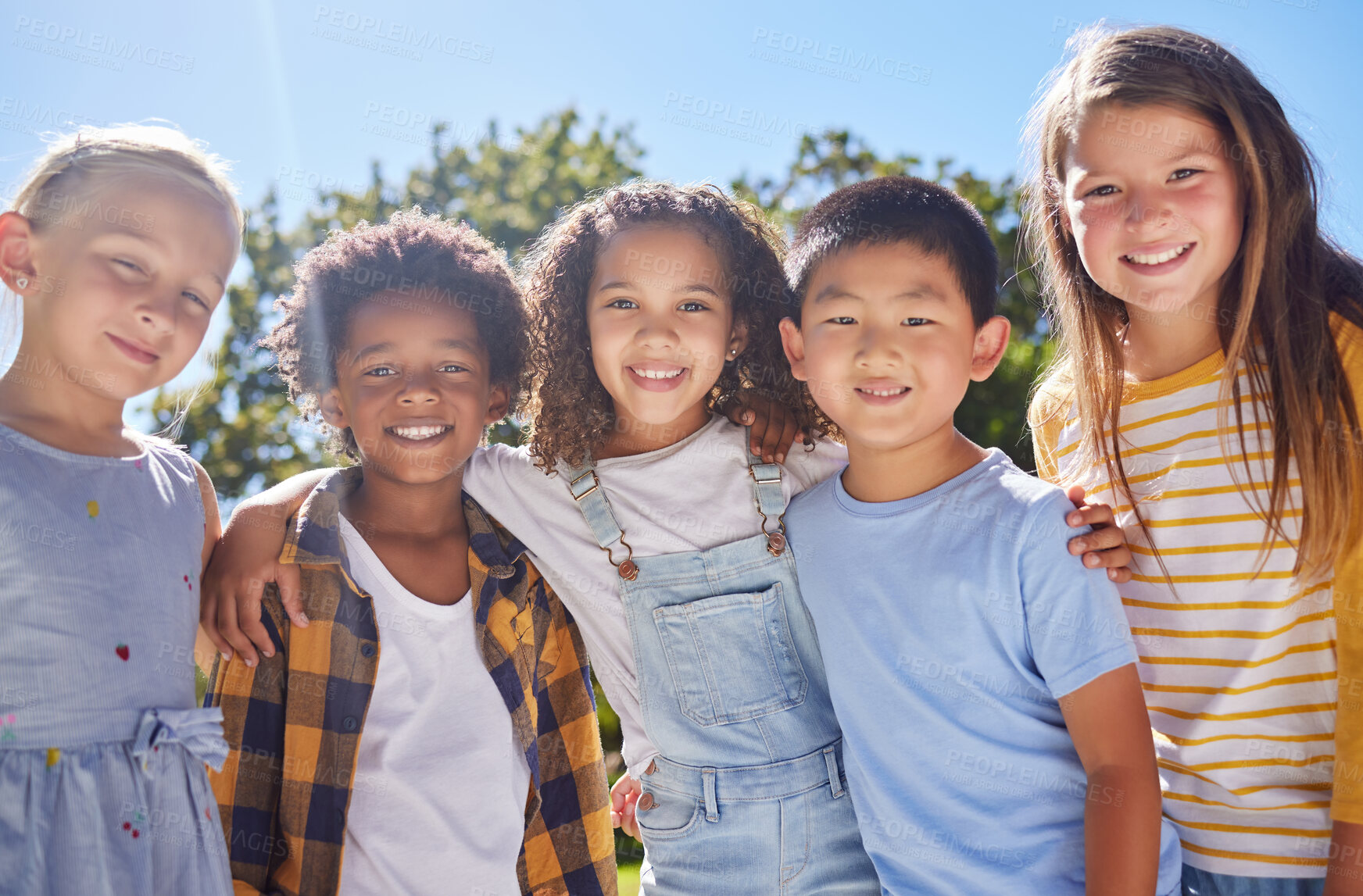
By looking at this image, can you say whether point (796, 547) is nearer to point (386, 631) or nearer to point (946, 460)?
point (946, 460)

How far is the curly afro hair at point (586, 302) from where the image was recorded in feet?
8.55

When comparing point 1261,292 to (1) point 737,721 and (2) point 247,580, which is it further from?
(2) point 247,580

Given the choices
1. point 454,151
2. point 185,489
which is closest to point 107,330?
point 185,489

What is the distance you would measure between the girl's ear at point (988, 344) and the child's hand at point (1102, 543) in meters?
0.43

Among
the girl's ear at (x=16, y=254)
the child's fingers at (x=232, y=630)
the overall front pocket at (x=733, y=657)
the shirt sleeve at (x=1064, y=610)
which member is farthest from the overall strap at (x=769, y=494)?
the girl's ear at (x=16, y=254)

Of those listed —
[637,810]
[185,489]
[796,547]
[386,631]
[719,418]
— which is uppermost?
[719,418]

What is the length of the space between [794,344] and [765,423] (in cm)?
27

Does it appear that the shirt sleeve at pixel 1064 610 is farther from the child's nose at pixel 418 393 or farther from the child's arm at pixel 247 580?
the child's arm at pixel 247 580

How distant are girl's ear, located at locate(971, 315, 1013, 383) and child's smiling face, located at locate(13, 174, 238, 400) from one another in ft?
6.02

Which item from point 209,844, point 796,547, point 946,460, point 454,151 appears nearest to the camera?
point 209,844

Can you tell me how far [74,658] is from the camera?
1.85 meters

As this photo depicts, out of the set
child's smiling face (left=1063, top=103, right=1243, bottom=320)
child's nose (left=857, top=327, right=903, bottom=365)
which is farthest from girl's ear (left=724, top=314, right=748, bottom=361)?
child's smiling face (left=1063, top=103, right=1243, bottom=320)

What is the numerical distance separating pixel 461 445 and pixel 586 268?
631 millimetres

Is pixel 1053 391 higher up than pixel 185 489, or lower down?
higher up
